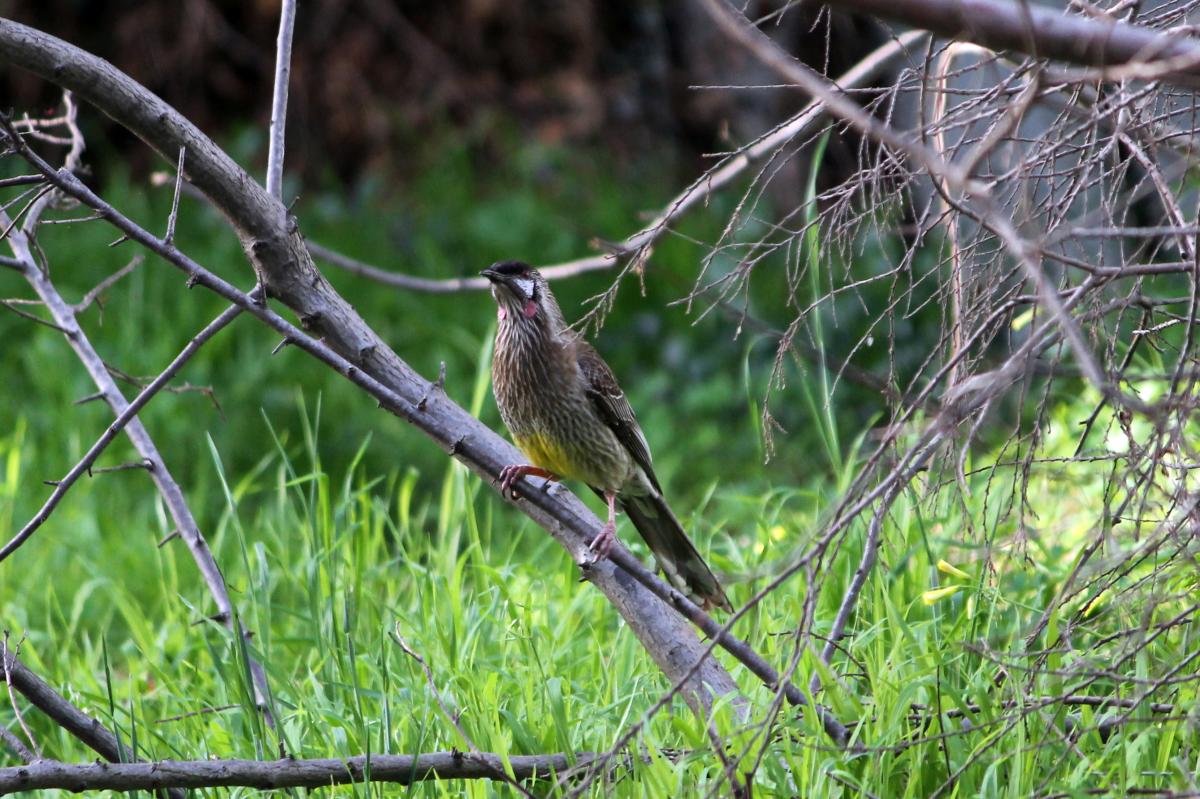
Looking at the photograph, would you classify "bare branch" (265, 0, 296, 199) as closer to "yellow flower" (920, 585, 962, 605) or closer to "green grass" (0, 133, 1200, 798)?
"green grass" (0, 133, 1200, 798)

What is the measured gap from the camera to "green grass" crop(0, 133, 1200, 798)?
289 cm

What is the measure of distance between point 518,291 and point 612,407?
514mm

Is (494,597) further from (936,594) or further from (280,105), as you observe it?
(280,105)

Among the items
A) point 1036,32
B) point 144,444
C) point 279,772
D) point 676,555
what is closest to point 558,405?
point 676,555

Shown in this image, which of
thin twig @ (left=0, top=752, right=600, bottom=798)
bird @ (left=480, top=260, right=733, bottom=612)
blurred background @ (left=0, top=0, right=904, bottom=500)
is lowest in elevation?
thin twig @ (left=0, top=752, right=600, bottom=798)

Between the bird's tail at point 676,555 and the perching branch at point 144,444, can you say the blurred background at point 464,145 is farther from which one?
→ the perching branch at point 144,444

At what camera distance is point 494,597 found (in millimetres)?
3793

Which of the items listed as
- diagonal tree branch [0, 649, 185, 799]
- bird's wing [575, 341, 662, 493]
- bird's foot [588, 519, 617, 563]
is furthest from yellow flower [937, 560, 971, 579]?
diagonal tree branch [0, 649, 185, 799]

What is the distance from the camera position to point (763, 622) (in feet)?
11.7

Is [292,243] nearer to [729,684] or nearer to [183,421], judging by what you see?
[729,684]

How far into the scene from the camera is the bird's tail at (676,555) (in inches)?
155

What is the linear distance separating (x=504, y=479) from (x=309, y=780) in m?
0.76

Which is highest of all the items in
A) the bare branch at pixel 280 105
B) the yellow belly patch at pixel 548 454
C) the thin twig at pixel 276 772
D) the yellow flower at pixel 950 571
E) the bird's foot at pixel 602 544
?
the yellow belly patch at pixel 548 454

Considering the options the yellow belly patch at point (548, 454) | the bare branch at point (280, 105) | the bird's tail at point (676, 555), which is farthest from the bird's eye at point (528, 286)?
A: the bare branch at point (280, 105)
